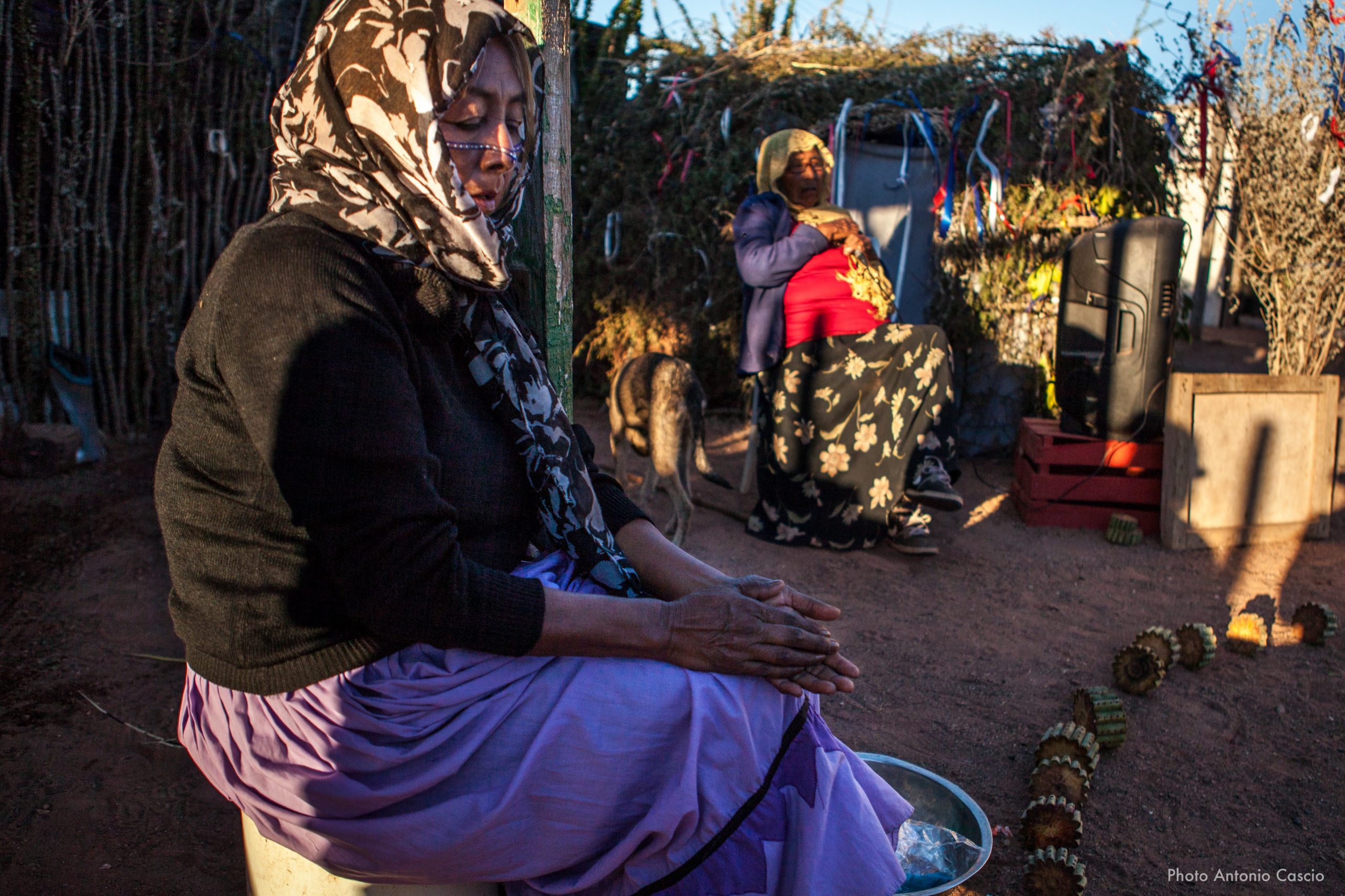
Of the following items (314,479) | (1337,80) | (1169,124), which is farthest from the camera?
(1169,124)

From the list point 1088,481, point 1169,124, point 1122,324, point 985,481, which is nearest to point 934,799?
point 1088,481

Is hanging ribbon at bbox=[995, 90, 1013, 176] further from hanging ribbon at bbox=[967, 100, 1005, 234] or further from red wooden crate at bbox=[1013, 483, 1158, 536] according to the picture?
red wooden crate at bbox=[1013, 483, 1158, 536]

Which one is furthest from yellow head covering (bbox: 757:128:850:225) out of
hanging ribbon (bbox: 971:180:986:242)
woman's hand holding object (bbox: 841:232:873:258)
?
hanging ribbon (bbox: 971:180:986:242)

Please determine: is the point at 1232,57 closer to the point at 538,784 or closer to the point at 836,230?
the point at 836,230

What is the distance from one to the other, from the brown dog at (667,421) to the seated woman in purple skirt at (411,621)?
3.33 meters

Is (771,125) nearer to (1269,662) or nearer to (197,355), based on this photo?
(1269,662)

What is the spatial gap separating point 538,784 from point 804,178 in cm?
413

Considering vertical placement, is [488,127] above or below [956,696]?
above

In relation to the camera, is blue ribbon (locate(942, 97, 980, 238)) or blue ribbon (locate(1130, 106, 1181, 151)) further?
blue ribbon (locate(942, 97, 980, 238))

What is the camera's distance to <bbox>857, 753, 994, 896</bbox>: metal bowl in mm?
2025

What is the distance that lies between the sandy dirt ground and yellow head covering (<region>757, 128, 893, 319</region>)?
144 cm

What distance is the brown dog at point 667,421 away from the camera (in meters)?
4.87

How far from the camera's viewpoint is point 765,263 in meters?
4.66

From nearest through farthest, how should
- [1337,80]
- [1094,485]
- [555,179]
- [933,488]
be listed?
[555,179] → [933,488] → [1337,80] → [1094,485]
